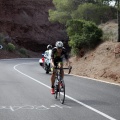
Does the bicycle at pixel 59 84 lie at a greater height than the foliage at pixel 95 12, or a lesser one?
lesser

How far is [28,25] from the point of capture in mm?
76125

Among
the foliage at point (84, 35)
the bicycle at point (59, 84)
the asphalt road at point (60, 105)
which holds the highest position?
the foliage at point (84, 35)

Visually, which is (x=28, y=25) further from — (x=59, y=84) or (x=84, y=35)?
(x=59, y=84)

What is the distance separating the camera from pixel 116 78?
20.2m

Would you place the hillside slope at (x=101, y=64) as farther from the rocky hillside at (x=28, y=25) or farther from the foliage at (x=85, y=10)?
the rocky hillside at (x=28, y=25)

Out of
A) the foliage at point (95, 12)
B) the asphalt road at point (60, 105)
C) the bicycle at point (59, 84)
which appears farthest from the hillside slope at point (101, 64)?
the bicycle at point (59, 84)

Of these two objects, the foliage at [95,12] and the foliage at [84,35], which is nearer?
the foliage at [84,35]

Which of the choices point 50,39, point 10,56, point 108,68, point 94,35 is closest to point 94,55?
point 94,35

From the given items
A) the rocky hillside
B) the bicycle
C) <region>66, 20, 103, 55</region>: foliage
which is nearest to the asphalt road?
the bicycle

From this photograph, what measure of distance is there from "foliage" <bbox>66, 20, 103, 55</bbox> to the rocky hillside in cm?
4258

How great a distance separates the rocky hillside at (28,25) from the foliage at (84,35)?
42.6 metres

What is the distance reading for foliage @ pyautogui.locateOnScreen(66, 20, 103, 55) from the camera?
91.0 ft

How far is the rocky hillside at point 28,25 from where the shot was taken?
7325cm

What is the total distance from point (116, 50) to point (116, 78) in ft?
12.6
